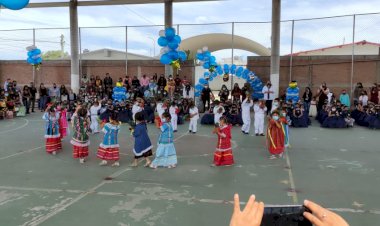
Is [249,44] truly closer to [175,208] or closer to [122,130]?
[122,130]

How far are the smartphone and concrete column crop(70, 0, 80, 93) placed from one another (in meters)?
21.9

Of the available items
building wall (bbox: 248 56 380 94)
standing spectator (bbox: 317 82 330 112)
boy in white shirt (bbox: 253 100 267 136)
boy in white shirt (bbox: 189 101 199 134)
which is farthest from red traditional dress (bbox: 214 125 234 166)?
building wall (bbox: 248 56 380 94)

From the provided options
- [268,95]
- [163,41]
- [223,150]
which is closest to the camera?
[223,150]

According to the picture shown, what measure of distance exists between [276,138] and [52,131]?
5.61m

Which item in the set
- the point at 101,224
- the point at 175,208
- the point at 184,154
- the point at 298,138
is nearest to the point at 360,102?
the point at 298,138

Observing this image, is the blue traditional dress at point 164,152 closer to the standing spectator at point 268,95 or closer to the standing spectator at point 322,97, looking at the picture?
the standing spectator at point 268,95

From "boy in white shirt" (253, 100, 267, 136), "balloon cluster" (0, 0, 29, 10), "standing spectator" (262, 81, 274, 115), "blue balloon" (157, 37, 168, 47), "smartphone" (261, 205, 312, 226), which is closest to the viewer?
"smartphone" (261, 205, 312, 226)

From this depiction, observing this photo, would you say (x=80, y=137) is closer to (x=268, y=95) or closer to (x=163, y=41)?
(x=163, y=41)

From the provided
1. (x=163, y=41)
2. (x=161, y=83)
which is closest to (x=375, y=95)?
(x=163, y=41)

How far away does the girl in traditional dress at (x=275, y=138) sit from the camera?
9.07 meters

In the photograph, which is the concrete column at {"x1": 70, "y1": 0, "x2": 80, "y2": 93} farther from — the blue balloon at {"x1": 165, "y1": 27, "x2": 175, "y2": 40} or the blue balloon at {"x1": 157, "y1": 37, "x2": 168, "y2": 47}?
the blue balloon at {"x1": 165, "y1": 27, "x2": 175, "y2": 40}

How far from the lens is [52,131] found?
381 inches

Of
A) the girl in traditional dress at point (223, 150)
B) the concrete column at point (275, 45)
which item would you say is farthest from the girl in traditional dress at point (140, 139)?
the concrete column at point (275, 45)

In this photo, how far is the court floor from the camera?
5.29 m
